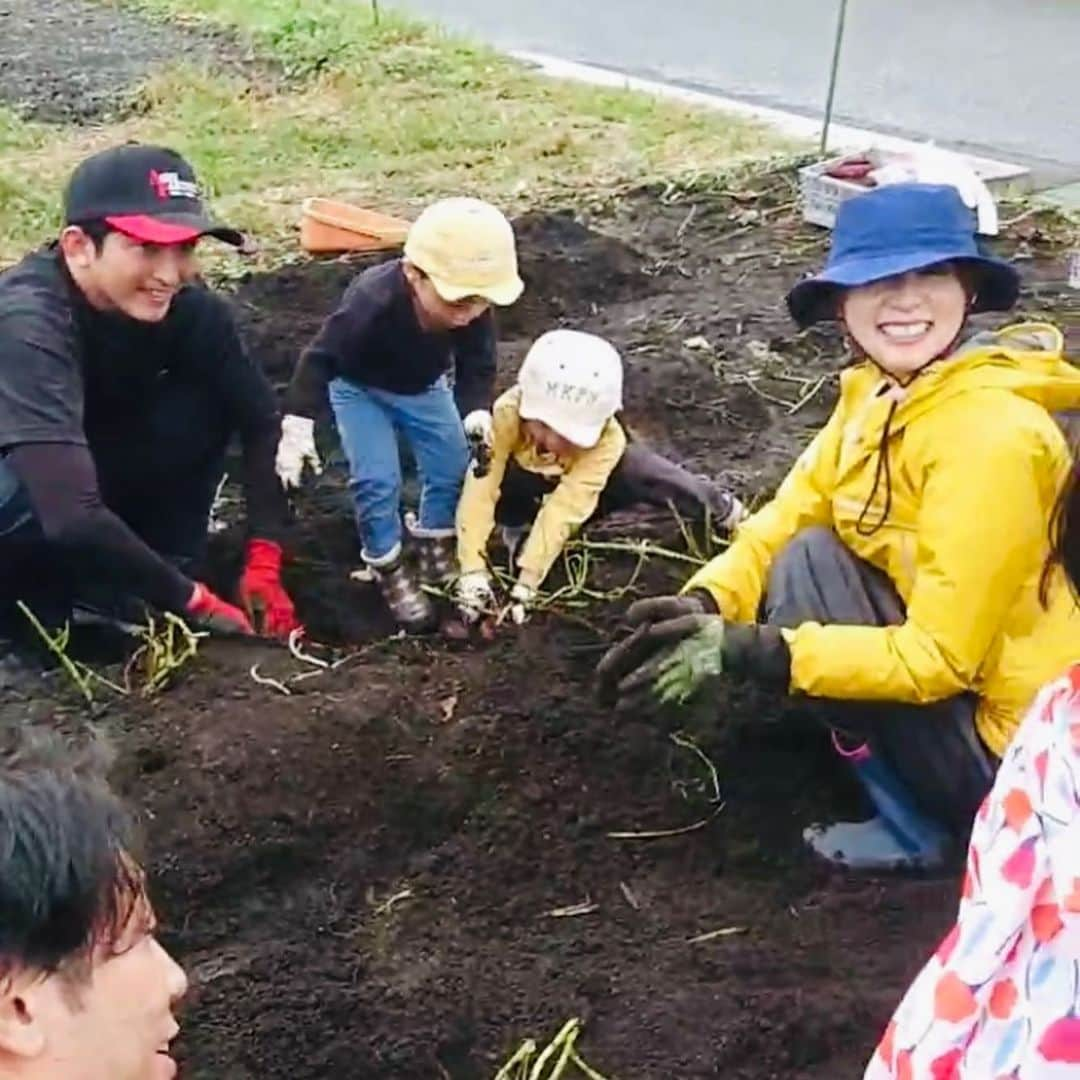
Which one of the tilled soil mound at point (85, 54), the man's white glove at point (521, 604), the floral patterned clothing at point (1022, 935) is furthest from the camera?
the tilled soil mound at point (85, 54)

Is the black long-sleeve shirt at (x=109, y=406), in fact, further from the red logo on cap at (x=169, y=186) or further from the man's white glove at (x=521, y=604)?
the man's white glove at (x=521, y=604)

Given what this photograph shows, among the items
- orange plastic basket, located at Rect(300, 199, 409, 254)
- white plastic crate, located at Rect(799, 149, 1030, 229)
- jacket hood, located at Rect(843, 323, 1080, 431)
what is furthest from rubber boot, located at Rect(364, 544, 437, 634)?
white plastic crate, located at Rect(799, 149, 1030, 229)

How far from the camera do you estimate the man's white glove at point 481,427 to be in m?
3.71

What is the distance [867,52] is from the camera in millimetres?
9453

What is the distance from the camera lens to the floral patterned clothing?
172 cm

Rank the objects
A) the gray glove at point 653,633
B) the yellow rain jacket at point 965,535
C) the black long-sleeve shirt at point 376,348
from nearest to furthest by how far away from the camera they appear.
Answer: the yellow rain jacket at point 965,535
the gray glove at point 653,633
the black long-sleeve shirt at point 376,348

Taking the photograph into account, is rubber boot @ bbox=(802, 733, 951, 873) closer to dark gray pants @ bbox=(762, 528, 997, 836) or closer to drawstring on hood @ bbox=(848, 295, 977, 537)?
dark gray pants @ bbox=(762, 528, 997, 836)

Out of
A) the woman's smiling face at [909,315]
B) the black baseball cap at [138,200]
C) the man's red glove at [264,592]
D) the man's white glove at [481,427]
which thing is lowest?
the man's red glove at [264,592]

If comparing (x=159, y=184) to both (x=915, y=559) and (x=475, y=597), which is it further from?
(x=915, y=559)

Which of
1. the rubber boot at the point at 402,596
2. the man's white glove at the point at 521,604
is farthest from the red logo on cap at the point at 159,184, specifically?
the man's white glove at the point at 521,604

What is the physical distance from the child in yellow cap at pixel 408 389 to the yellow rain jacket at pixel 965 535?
100cm

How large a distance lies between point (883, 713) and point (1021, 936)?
3.59 ft

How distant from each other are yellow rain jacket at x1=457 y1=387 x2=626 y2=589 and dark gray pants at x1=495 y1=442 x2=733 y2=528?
4.1 inches

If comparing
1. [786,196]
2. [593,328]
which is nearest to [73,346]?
[593,328]
